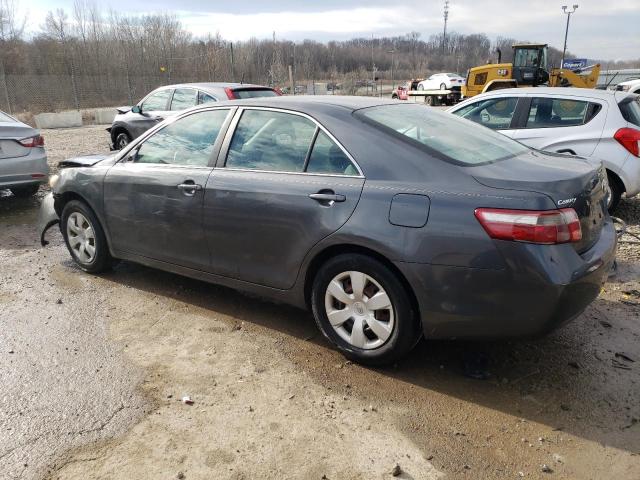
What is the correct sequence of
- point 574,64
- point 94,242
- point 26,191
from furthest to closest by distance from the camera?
point 574,64 → point 26,191 → point 94,242

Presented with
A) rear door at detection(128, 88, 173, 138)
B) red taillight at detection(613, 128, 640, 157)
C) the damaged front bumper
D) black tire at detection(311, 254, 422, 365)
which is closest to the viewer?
black tire at detection(311, 254, 422, 365)

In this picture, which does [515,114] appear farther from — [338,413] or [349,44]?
[349,44]

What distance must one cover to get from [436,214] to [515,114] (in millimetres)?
4881

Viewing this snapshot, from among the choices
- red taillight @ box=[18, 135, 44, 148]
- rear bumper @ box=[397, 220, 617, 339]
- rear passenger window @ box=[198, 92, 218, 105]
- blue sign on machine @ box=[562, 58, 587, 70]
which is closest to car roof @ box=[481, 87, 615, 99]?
rear bumper @ box=[397, 220, 617, 339]

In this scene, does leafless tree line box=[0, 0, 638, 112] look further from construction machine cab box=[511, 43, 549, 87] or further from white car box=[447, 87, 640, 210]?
white car box=[447, 87, 640, 210]

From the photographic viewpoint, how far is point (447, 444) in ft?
8.70

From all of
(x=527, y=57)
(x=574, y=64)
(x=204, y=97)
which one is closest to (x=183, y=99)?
(x=204, y=97)

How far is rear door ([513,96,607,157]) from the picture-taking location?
6.48m

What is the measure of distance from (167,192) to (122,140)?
8777 millimetres

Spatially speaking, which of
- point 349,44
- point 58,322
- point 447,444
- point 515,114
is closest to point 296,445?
point 447,444

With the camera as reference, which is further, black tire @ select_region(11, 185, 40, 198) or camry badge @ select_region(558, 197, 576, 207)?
black tire @ select_region(11, 185, 40, 198)

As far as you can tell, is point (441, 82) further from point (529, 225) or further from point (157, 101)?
point (529, 225)

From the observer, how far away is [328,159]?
339cm

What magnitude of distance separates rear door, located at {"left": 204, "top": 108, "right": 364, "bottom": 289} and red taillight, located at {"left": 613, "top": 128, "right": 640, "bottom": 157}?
462 cm
